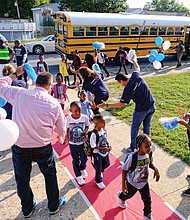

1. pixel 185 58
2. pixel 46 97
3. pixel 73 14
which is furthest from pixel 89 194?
pixel 185 58

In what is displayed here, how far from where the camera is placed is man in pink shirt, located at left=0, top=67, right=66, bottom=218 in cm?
277

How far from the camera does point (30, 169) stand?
10.2 feet

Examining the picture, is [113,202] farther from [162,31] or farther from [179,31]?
[179,31]

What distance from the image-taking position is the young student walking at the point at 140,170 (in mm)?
2877

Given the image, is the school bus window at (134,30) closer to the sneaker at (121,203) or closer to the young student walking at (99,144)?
the young student walking at (99,144)

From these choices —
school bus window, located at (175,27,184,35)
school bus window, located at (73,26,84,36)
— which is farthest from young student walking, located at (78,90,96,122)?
school bus window, located at (175,27,184,35)

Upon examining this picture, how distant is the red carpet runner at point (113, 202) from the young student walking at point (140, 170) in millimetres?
248

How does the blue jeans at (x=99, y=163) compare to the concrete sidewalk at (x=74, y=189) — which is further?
the blue jeans at (x=99, y=163)

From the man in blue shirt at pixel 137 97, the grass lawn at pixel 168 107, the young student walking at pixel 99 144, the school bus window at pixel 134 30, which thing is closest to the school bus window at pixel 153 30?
the school bus window at pixel 134 30

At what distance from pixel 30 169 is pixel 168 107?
5477 mm

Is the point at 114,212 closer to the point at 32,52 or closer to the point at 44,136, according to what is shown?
the point at 44,136

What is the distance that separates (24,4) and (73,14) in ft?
96.2

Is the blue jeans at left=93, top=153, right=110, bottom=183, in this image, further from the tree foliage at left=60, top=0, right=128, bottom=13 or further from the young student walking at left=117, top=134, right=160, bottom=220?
the tree foliage at left=60, top=0, right=128, bottom=13

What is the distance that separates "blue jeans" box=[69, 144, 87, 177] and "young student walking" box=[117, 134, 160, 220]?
3.28 feet
